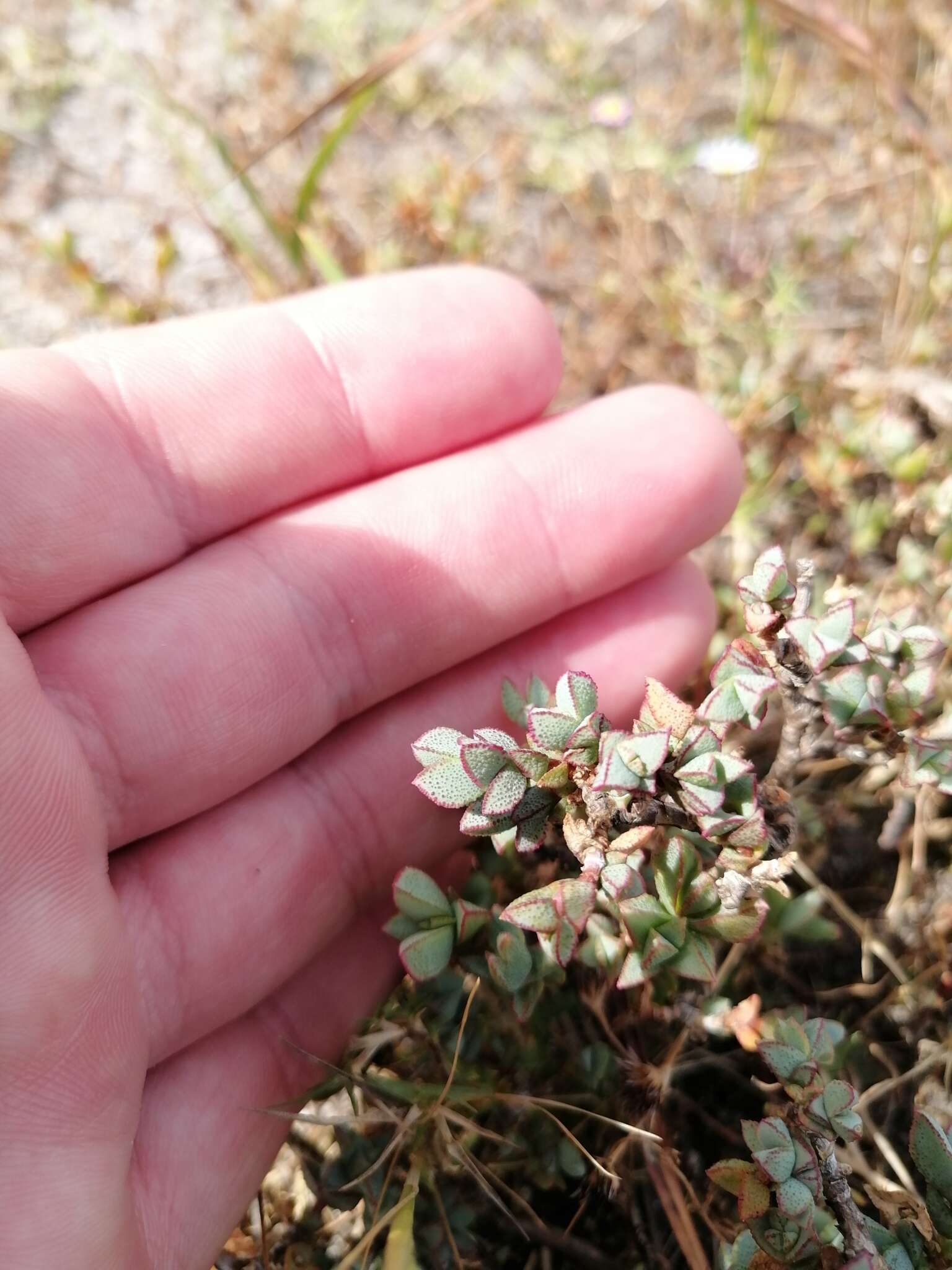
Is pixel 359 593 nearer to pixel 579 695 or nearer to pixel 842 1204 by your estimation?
pixel 579 695

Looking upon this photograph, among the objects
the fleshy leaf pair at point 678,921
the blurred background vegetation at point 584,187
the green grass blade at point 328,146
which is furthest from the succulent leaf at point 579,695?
the green grass blade at point 328,146

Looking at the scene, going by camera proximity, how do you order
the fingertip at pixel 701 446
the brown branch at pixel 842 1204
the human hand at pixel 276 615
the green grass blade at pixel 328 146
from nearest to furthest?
1. the brown branch at pixel 842 1204
2. the human hand at pixel 276 615
3. the fingertip at pixel 701 446
4. the green grass blade at pixel 328 146

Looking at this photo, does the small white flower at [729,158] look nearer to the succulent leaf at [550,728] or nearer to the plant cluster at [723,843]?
the plant cluster at [723,843]

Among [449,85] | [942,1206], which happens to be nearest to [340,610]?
[942,1206]

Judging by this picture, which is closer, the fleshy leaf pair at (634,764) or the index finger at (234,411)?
the fleshy leaf pair at (634,764)

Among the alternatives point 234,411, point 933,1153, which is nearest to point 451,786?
point 933,1153

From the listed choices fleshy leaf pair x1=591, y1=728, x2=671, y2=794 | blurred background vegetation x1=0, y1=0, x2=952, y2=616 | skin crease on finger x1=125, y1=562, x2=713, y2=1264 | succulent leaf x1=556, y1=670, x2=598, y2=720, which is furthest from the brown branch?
blurred background vegetation x1=0, y1=0, x2=952, y2=616

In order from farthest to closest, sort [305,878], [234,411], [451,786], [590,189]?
[590,189] → [234,411] → [305,878] → [451,786]
